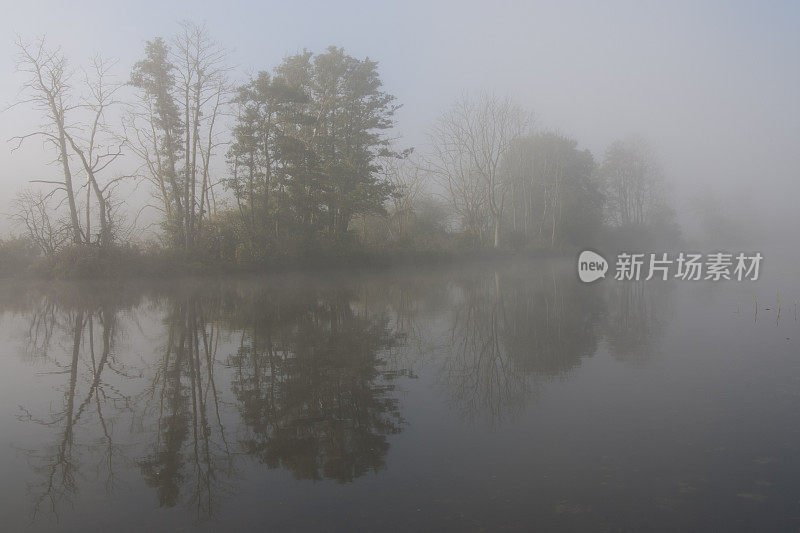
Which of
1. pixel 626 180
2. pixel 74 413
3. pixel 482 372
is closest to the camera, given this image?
pixel 74 413

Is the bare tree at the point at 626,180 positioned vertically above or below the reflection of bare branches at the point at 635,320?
above

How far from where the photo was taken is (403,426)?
4562 millimetres

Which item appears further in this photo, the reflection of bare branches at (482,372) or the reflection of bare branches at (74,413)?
the reflection of bare branches at (482,372)

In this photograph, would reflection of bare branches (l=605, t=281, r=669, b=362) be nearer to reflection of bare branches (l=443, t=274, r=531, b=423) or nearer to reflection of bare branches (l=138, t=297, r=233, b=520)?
reflection of bare branches (l=443, t=274, r=531, b=423)

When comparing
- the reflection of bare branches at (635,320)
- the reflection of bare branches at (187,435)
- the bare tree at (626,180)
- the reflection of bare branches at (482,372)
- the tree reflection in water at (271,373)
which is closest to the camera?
the reflection of bare branches at (187,435)

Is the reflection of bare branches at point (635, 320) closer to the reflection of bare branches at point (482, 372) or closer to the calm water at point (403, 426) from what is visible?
the calm water at point (403, 426)

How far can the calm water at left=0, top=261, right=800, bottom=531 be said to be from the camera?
10.4 ft

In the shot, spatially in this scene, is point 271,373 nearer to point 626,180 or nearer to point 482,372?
point 482,372

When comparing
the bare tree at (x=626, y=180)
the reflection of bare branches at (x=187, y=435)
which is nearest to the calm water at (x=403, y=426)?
the reflection of bare branches at (x=187, y=435)

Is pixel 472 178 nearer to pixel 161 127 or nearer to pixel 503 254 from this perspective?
pixel 503 254

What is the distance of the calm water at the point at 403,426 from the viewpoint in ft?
10.4

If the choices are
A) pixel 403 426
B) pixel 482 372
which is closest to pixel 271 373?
pixel 403 426

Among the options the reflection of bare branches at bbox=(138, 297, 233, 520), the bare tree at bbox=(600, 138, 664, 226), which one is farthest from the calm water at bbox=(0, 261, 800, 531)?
the bare tree at bbox=(600, 138, 664, 226)

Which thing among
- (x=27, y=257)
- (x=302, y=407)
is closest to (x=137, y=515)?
(x=302, y=407)
